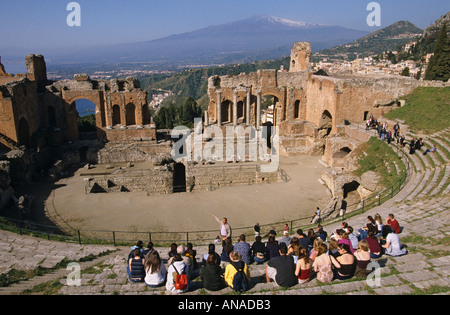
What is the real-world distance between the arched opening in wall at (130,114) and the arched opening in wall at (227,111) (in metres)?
8.16

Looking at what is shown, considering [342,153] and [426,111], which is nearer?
[426,111]

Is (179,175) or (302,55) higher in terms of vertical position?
(302,55)

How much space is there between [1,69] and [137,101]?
12.2m

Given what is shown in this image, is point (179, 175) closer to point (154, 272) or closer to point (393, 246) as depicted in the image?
point (154, 272)

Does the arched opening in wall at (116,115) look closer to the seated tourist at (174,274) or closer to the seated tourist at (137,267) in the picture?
the seated tourist at (137,267)

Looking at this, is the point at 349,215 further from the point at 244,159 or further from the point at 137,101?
the point at 137,101

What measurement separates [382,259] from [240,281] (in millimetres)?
4543

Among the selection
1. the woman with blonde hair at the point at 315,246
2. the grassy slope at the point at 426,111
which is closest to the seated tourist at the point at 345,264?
the woman with blonde hair at the point at 315,246

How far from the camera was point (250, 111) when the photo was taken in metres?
A: 32.2

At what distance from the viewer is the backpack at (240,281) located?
8.40 metres

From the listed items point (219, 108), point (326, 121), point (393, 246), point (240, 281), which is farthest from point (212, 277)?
point (326, 121)

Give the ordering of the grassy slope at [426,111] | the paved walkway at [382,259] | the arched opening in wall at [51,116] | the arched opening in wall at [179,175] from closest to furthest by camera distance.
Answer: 1. the paved walkway at [382,259]
2. the grassy slope at [426,111]
3. the arched opening in wall at [179,175]
4. the arched opening in wall at [51,116]

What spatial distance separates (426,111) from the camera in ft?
80.1
